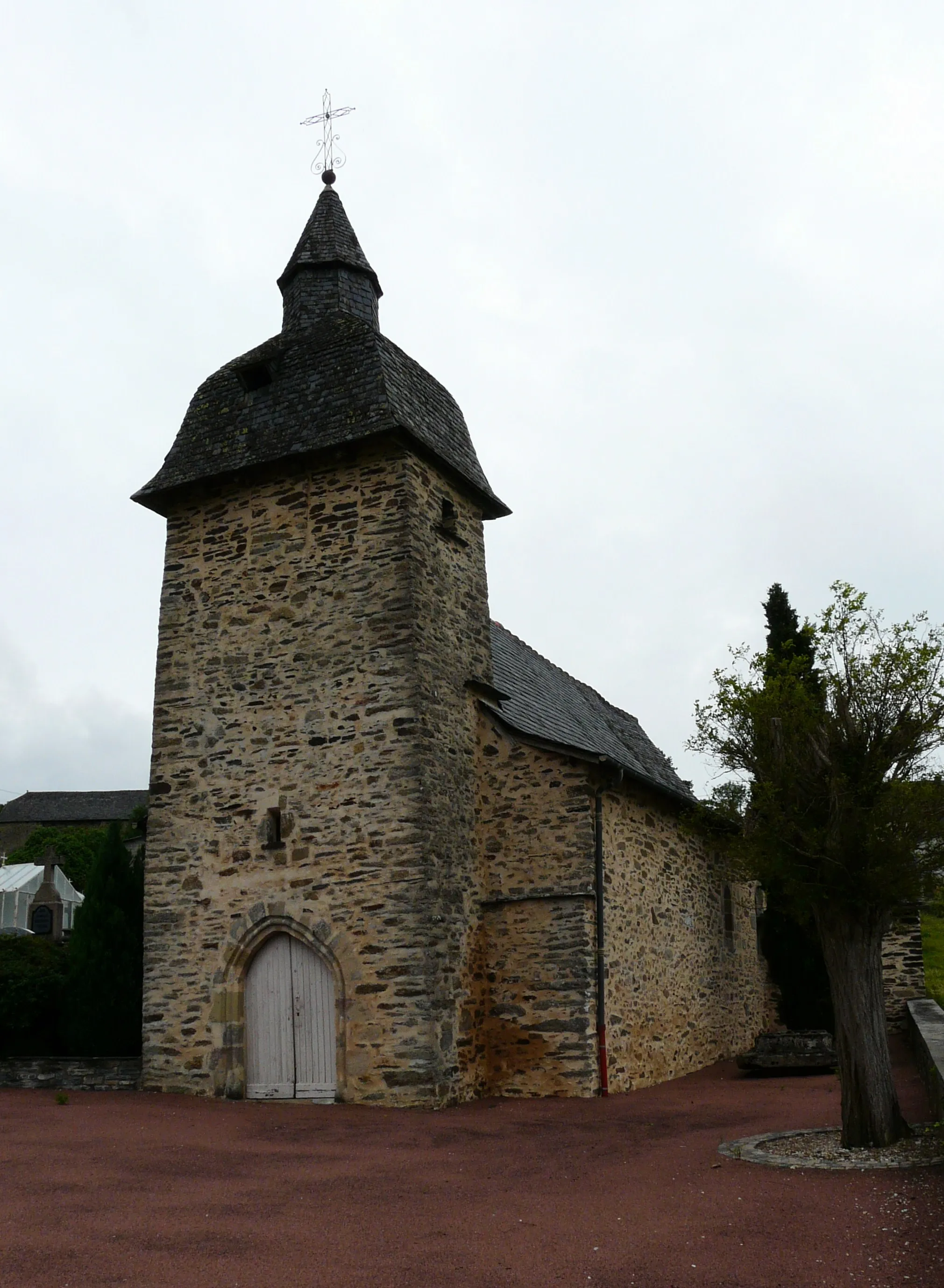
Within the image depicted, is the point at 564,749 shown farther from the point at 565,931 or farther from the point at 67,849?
the point at 67,849

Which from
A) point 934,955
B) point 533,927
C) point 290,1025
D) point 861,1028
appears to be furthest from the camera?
point 934,955

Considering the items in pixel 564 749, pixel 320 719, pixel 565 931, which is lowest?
pixel 565 931

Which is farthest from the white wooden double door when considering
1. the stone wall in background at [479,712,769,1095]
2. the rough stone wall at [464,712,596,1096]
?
the stone wall in background at [479,712,769,1095]

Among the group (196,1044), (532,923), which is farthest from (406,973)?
(196,1044)

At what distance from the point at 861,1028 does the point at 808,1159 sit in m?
1.08

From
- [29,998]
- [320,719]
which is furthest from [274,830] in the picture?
[29,998]

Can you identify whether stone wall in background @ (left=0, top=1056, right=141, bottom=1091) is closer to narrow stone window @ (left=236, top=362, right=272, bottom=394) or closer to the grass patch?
narrow stone window @ (left=236, top=362, right=272, bottom=394)

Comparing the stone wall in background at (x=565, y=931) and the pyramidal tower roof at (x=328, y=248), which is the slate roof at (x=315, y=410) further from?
the stone wall in background at (x=565, y=931)

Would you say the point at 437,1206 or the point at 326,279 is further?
the point at 326,279

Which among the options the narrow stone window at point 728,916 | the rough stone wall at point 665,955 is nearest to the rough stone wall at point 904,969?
the rough stone wall at point 665,955

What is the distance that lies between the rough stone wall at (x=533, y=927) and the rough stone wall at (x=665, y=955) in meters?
0.50

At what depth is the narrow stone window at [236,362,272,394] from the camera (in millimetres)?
14367

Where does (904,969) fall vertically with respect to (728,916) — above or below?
below

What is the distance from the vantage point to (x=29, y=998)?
14000 mm
